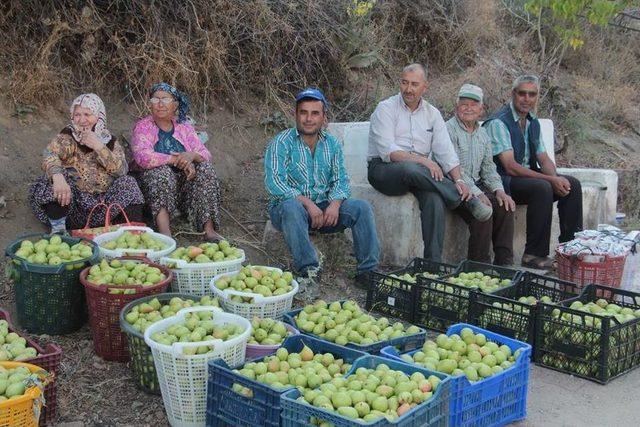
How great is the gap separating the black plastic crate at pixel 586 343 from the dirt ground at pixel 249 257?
0.24 feet

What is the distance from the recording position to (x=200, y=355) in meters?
3.43

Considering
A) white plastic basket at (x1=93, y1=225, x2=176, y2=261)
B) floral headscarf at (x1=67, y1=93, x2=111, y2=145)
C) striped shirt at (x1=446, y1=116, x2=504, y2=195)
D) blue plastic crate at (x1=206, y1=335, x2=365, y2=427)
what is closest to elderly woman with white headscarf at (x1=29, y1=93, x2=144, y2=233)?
floral headscarf at (x1=67, y1=93, x2=111, y2=145)

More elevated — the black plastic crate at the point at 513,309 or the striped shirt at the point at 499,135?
the striped shirt at the point at 499,135

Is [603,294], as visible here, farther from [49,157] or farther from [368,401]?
[49,157]

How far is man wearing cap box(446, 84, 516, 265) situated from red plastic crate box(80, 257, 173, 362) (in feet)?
10.7

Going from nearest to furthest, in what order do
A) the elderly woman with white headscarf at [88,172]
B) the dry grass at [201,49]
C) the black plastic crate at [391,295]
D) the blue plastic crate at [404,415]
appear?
1. the blue plastic crate at [404,415]
2. the black plastic crate at [391,295]
3. the elderly woman with white headscarf at [88,172]
4. the dry grass at [201,49]

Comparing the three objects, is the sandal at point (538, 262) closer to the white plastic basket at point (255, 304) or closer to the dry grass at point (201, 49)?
the dry grass at point (201, 49)

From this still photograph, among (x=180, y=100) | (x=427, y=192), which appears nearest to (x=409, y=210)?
(x=427, y=192)

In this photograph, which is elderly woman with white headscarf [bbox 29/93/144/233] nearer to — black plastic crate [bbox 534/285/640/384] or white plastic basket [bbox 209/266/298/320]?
white plastic basket [bbox 209/266/298/320]

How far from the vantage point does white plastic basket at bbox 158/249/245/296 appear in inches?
181

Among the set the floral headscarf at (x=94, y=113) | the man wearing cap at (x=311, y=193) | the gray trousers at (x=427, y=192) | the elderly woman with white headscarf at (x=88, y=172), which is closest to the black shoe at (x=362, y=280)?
the man wearing cap at (x=311, y=193)

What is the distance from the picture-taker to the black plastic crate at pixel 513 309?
4664 mm

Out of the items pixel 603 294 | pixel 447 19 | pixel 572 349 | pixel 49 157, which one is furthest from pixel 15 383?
pixel 447 19

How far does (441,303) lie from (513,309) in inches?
21.4
